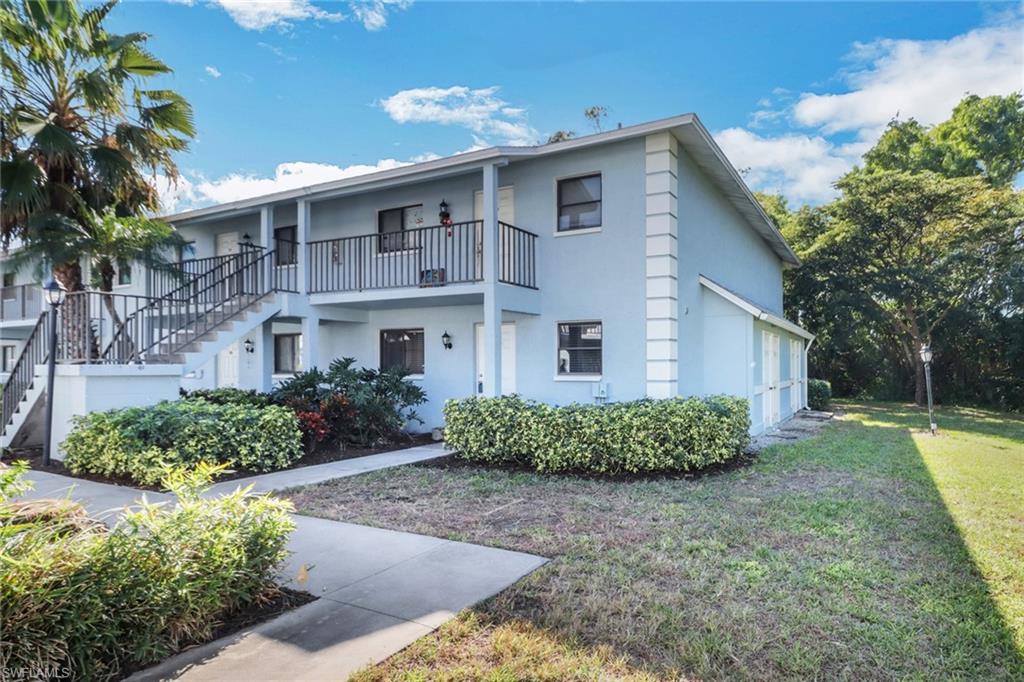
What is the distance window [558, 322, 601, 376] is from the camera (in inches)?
426

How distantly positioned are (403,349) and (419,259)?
8.20 ft

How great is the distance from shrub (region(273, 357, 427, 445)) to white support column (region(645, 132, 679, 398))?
4.71 metres

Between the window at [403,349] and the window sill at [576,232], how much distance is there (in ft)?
12.9

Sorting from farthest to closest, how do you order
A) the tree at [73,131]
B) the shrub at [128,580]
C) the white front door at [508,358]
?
the white front door at [508,358]
the tree at [73,131]
the shrub at [128,580]

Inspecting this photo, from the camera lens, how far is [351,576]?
4.23 m

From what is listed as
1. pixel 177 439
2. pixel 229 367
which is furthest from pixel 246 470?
pixel 229 367

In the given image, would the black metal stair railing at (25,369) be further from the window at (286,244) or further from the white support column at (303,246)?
the window at (286,244)

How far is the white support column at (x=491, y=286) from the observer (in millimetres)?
9930

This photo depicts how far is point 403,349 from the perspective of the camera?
43.2 ft

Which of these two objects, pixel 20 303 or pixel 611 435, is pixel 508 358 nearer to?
pixel 611 435

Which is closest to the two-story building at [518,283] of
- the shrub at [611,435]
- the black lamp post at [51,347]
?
the black lamp post at [51,347]

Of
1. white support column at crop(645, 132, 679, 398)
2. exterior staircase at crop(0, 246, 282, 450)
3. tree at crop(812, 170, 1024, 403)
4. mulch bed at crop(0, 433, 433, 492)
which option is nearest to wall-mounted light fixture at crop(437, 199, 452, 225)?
exterior staircase at crop(0, 246, 282, 450)

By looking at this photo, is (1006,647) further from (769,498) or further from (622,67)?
(622,67)

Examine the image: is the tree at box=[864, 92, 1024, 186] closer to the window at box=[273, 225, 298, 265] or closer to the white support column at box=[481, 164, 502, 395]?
the white support column at box=[481, 164, 502, 395]
